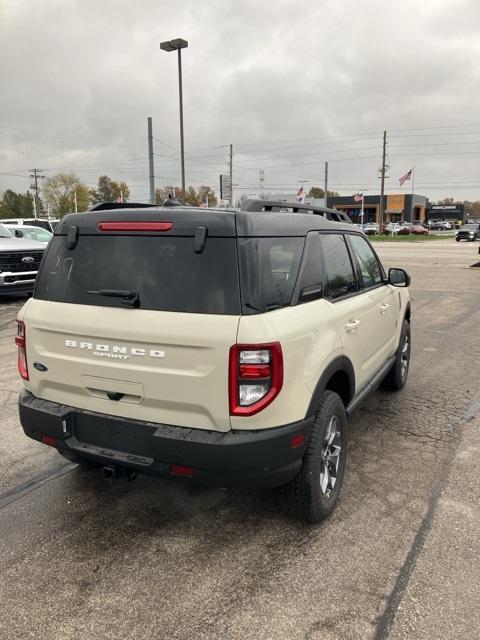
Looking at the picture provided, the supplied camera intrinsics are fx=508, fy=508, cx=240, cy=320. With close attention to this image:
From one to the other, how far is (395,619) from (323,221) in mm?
2307

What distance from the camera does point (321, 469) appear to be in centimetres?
293

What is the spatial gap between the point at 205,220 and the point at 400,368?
336 cm

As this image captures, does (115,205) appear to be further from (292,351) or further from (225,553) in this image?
(225,553)

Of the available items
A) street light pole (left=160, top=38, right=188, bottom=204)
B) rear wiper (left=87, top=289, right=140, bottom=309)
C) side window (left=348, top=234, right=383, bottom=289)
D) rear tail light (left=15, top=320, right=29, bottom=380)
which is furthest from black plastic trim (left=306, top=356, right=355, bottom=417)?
street light pole (left=160, top=38, right=188, bottom=204)

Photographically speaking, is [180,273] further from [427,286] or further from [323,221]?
[427,286]

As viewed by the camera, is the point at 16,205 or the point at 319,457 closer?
the point at 319,457

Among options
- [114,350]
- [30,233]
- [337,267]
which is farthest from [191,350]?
[30,233]

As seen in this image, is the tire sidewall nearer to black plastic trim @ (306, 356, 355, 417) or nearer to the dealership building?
black plastic trim @ (306, 356, 355, 417)

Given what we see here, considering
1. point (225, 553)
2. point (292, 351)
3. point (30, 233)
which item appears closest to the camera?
point (292, 351)

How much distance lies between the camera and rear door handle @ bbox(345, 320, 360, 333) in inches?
127

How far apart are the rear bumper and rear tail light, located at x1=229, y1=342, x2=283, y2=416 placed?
151 millimetres

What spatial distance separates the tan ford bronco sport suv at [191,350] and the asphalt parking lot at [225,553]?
353mm

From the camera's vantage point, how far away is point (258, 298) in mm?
2441

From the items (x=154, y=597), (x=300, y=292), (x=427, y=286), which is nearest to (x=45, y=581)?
(x=154, y=597)
